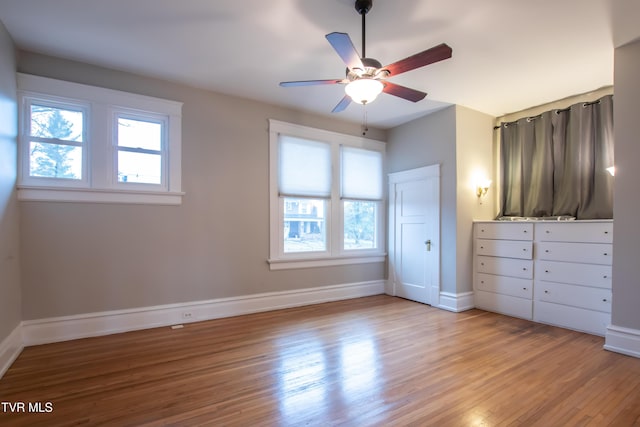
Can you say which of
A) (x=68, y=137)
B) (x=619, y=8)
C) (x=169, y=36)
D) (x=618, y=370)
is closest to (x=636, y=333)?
(x=618, y=370)

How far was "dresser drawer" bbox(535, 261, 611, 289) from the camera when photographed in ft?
10.9

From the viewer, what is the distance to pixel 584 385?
232 cm

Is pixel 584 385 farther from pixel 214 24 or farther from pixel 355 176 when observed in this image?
pixel 214 24

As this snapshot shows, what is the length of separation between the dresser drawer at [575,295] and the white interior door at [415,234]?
123 cm

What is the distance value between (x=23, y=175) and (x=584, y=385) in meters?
5.10

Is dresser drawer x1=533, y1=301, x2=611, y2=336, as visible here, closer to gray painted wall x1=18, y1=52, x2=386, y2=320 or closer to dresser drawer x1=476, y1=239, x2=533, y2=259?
dresser drawer x1=476, y1=239, x2=533, y2=259

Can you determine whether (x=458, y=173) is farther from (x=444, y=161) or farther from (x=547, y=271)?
(x=547, y=271)

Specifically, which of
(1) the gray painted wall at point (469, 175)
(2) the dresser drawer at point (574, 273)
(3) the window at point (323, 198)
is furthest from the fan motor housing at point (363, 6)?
(2) the dresser drawer at point (574, 273)

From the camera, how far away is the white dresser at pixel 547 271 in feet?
11.0

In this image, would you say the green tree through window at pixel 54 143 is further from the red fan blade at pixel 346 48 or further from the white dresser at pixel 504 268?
the white dresser at pixel 504 268

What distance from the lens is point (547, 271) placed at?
148 inches

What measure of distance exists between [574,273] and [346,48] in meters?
3.54

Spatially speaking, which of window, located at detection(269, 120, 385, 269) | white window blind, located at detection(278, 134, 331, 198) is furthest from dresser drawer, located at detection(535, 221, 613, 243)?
white window blind, located at detection(278, 134, 331, 198)

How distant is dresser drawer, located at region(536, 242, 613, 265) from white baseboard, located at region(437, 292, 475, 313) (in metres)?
1.06
